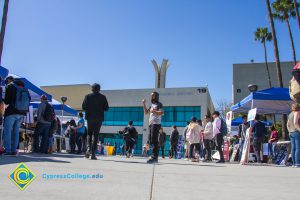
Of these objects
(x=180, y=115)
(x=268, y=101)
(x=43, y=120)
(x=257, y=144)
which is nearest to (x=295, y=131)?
(x=257, y=144)

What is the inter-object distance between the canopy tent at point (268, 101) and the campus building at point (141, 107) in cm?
2767

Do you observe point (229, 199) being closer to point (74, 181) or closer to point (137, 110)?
point (74, 181)

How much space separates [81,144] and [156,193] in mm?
11981

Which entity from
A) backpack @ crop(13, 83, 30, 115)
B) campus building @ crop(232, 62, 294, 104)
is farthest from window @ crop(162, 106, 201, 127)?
backpack @ crop(13, 83, 30, 115)

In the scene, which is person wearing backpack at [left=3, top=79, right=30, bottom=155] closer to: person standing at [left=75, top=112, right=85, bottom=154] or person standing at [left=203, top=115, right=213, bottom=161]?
person standing at [left=75, top=112, right=85, bottom=154]

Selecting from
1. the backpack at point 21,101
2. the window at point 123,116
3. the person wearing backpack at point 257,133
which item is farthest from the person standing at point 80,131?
the window at point 123,116

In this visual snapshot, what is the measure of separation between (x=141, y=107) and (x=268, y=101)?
34346 millimetres

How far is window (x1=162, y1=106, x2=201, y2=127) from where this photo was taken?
43.0 m

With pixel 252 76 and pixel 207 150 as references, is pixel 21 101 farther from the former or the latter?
pixel 252 76

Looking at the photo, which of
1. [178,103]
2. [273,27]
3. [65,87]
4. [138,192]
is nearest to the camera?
[138,192]

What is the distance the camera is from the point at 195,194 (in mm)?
2621

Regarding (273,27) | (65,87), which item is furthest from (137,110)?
(273,27)

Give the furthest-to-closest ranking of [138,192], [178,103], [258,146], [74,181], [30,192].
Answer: [178,103], [258,146], [74,181], [138,192], [30,192]

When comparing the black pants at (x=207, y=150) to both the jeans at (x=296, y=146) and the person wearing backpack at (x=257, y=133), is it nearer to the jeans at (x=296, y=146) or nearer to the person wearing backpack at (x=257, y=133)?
the person wearing backpack at (x=257, y=133)
